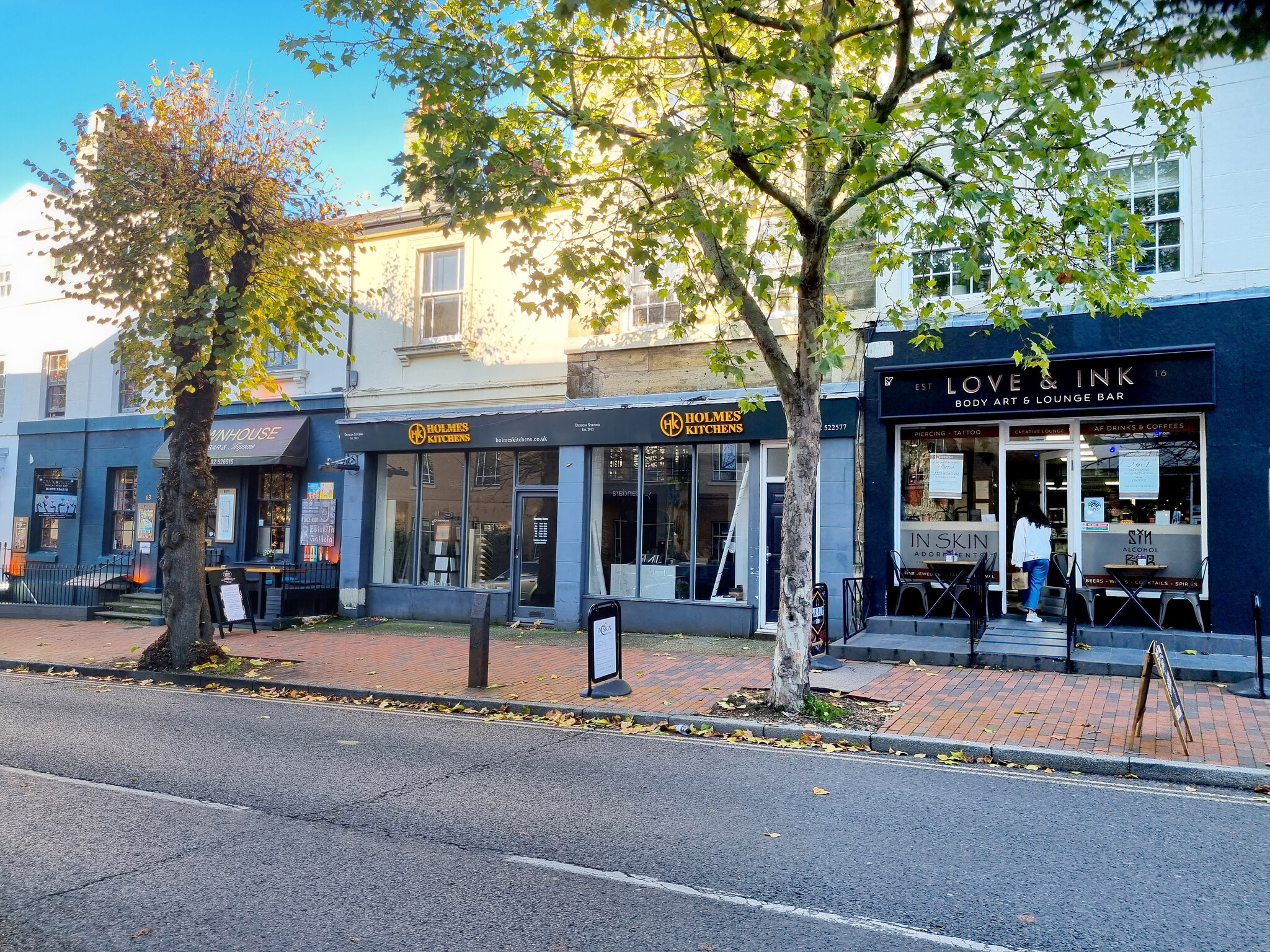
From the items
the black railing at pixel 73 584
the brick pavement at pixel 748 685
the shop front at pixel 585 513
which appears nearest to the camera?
the brick pavement at pixel 748 685

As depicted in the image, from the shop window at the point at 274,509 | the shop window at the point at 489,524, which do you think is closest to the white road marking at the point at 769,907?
the shop window at the point at 489,524

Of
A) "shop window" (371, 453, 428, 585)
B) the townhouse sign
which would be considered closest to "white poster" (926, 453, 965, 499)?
the townhouse sign

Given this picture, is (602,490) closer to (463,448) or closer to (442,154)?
(463,448)

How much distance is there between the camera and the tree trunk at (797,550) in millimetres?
8781

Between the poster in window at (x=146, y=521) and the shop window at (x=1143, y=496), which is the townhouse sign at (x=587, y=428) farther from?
the poster in window at (x=146, y=521)

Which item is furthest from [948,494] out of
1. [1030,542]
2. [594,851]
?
[594,851]

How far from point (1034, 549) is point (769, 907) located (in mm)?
9017

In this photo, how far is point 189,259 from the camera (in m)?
12.1

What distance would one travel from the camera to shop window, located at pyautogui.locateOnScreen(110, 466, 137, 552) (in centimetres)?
2092

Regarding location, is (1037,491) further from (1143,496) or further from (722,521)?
(722,521)

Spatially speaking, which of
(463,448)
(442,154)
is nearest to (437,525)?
(463,448)

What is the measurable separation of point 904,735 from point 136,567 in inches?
704

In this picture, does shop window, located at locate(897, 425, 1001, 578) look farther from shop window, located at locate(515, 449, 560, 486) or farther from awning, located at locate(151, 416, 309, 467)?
awning, located at locate(151, 416, 309, 467)

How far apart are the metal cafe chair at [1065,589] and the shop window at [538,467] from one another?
784cm
